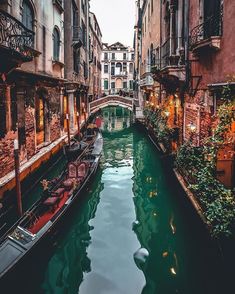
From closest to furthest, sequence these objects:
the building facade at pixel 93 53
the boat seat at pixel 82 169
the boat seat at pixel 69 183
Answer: the boat seat at pixel 69 183 → the boat seat at pixel 82 169 → the building facade at pixel 93 53

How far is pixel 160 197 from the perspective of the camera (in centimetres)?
893

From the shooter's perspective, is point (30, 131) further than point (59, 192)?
Yes

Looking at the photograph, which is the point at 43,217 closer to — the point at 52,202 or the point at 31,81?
the point at 52,202

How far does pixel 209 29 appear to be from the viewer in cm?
698

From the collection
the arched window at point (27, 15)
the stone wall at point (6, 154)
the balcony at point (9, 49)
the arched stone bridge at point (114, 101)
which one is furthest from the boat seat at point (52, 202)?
the arched stone bridge at point (114, 101)

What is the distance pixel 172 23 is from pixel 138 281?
31.3 ft

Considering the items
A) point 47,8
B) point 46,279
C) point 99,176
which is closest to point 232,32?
point 46,279

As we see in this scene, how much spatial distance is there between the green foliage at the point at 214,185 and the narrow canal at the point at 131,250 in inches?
29.8

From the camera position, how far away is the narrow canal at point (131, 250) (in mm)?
4809

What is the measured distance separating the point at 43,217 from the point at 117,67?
53.0 metres

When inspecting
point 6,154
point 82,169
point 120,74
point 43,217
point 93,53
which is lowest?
point 43,217

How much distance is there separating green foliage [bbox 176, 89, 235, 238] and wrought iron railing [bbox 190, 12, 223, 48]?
68.9 inches

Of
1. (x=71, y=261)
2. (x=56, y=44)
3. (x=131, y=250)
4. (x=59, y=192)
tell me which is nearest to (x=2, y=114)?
(x=59, y=192)

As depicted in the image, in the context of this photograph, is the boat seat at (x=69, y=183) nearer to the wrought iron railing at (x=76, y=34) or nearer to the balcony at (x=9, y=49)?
the balcony at (x=9, y=49)
